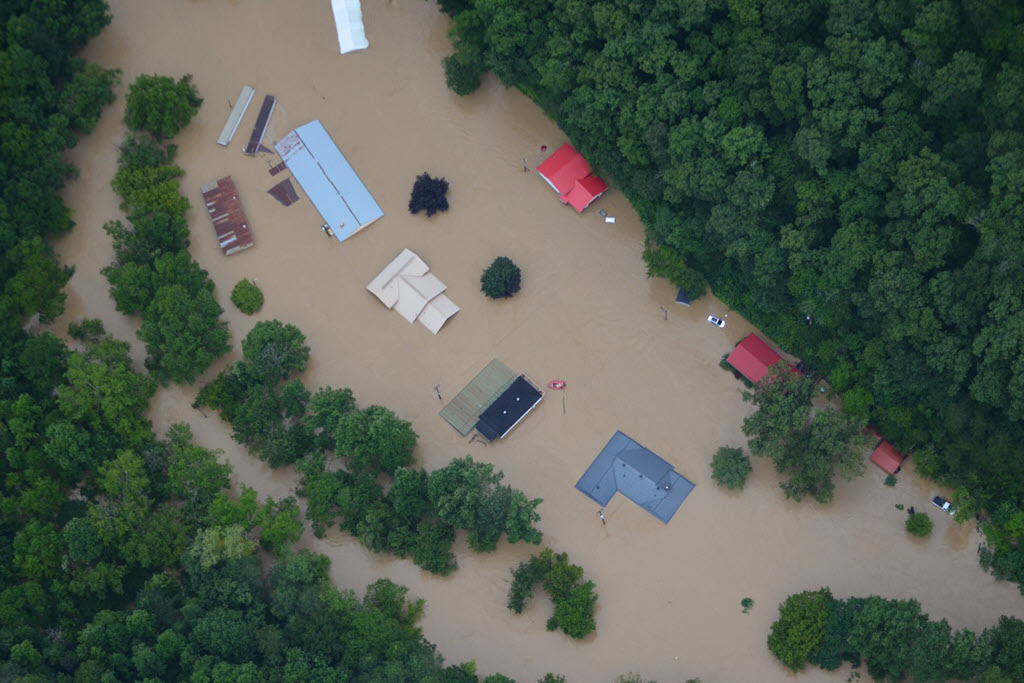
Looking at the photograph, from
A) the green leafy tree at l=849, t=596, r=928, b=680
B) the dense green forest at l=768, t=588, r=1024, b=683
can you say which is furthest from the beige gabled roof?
the green leafy tree at l=849, t=596, r=928, b=680

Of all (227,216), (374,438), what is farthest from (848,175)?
(227,216)

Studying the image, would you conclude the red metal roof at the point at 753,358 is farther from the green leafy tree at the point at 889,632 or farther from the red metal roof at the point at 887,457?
the green leafy tree at the point at 889,632

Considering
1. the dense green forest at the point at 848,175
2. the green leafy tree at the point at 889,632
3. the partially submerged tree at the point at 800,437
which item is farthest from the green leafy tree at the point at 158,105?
the green leafy tree at the point at 889,632

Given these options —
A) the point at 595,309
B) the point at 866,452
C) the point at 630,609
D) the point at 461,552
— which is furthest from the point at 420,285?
the point at 866,452

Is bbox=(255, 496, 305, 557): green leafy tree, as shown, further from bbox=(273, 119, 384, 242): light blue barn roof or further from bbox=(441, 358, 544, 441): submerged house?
bbox=(273, 119, 384, 242): light blue barn roof

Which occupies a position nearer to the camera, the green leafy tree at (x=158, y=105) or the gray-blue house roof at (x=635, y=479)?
the gray-blue house roof at (x=635, y=479)
